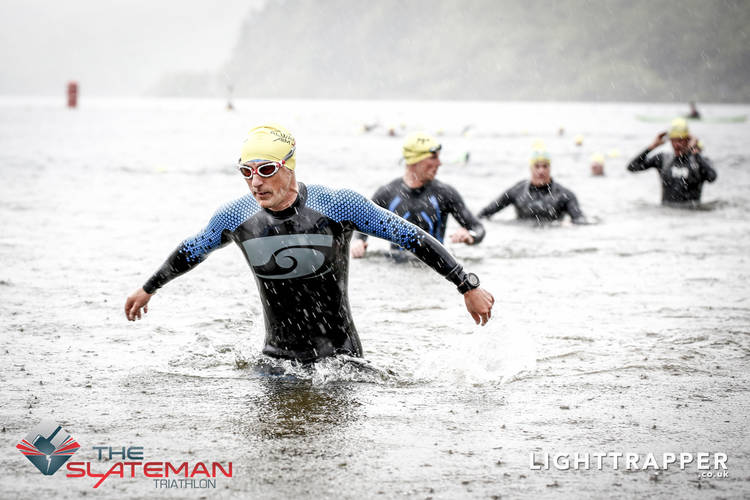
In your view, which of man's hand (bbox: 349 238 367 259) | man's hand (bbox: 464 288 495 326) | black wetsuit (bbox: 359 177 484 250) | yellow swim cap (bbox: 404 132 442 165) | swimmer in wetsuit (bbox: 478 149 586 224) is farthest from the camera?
swimmer in wetsuit (bbox: 478 149 586 224)

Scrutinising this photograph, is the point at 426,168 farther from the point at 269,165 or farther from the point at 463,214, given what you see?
the point at 269,165

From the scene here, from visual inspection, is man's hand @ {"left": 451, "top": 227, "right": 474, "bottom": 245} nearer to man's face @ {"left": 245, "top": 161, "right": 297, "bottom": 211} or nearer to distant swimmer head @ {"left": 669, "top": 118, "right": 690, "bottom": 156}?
man's face @ {"left": 245, "top": 161, "right": 297, "bottom": 211}

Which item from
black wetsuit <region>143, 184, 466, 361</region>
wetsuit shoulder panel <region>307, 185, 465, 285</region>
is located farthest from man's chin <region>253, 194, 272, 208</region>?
wetsuit shoulder panel <region>307, 185, 465, 285</region>

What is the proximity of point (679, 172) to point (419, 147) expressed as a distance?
267 inches

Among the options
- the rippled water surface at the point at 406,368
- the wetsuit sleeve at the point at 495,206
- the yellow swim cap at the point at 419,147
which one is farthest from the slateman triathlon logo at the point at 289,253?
the wetsuit sleeve at the point at 495,206

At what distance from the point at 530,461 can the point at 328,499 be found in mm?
1049

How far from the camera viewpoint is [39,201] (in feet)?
45.3

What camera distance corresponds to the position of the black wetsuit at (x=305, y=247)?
4.71 m

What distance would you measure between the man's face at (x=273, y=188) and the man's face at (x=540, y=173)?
24.6 ft

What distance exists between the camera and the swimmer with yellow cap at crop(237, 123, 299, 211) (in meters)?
4.51

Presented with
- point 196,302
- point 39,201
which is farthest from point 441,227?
point 39,201

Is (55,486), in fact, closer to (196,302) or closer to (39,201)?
(196,302)

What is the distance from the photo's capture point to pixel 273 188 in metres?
4.59

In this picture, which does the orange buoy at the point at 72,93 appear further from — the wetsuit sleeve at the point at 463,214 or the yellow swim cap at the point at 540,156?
the wetsuit sleeve at the point at 463,214
